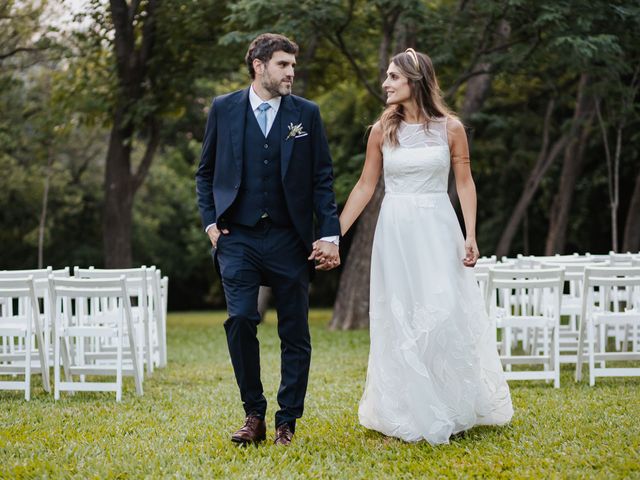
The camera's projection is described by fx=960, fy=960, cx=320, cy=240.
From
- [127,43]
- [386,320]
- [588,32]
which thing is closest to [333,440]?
[386,320]

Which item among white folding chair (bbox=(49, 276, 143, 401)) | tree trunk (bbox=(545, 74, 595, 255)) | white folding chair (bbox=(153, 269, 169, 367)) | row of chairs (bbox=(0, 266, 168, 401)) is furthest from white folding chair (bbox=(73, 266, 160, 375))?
tree trunk (bbox=(545, 74, 595, 255))

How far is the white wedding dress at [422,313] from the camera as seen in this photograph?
5602 mm

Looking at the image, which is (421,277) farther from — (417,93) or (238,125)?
(238,125)

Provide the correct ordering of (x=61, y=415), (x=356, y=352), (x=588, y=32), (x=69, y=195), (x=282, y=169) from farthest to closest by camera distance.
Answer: (x=69, y=195) → (x=588, y=32) → (x=356, y=352) → (x=61, y=415) → (x=282, y=169)

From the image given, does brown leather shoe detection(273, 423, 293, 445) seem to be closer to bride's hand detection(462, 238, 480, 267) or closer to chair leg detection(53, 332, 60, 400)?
bride's hand detection(462, 238, 480, 267)

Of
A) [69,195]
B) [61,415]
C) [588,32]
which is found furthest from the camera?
[69,195]

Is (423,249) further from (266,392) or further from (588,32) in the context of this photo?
(588,32)

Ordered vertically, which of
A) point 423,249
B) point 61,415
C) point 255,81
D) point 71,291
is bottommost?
point 61,415

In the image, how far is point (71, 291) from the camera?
317 inches

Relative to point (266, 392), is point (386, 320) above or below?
above

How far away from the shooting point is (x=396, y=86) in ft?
18.8

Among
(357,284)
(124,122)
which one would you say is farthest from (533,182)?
(124,122)

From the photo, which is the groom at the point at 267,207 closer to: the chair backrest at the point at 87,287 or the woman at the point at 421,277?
the woman at the point at 421,277

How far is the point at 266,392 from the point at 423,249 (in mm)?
3255
